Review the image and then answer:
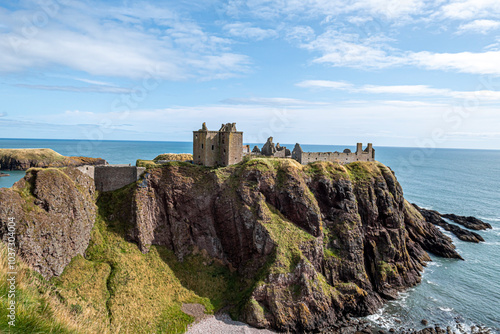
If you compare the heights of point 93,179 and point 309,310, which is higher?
point 93,179

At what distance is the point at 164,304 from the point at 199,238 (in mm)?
14424

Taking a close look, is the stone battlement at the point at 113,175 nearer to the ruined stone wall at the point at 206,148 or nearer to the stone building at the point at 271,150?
the ruined stone wall at the point at 206,148

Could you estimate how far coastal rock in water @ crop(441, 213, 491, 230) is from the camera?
9012 cm

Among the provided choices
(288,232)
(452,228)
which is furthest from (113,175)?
(452,228)

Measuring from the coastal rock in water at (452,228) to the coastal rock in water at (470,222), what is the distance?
348 cm

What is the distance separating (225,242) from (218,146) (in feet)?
68.7

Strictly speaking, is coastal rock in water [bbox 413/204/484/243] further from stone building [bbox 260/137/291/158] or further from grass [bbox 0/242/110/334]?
grass [bbox 0/242/110/334]

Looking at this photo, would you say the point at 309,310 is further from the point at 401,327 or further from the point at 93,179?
the point at 93,179

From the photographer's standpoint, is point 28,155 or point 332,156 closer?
point 332,156

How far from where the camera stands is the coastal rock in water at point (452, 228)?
269ft

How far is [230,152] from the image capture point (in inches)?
2532

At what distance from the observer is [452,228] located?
8894cm

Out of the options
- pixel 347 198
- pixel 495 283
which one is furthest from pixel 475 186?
pixel 347 198

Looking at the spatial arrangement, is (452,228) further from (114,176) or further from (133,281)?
(114,176)
